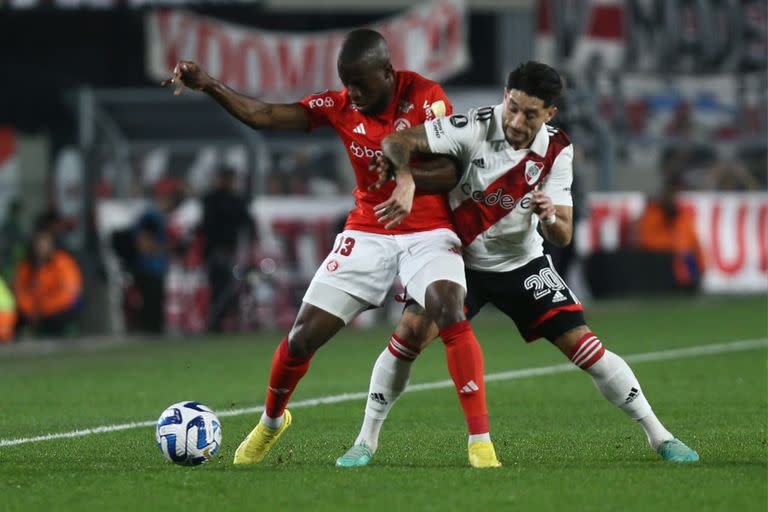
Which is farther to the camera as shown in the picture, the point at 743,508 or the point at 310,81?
the point at 310,81

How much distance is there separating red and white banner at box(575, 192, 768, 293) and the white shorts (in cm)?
1385

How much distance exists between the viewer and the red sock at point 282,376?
7.86 meters

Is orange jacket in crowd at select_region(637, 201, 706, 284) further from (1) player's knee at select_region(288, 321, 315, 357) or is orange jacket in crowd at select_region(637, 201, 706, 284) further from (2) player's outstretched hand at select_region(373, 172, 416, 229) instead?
(2) player's outstretched hand at select_region(373, 172, 416, 229)

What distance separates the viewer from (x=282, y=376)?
788 cm

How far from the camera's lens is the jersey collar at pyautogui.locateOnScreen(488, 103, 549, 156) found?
7.67 m

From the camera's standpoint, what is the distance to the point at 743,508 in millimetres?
6383

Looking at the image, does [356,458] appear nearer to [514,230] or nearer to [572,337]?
[572,337]

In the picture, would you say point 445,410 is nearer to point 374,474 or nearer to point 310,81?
point 374,474

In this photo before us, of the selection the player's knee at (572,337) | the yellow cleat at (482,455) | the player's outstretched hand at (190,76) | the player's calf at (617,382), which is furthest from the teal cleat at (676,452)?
the player's outstretched hand at (190,76)

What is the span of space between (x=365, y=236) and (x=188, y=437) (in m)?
1.27

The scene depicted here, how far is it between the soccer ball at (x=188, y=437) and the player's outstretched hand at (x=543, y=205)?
1894mm

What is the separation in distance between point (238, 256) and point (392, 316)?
7.32 feet

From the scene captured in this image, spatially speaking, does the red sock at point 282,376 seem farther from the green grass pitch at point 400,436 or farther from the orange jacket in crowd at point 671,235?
the orange jacket in crowd at point 671,235

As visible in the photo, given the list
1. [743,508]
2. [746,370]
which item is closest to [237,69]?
[746,370]
